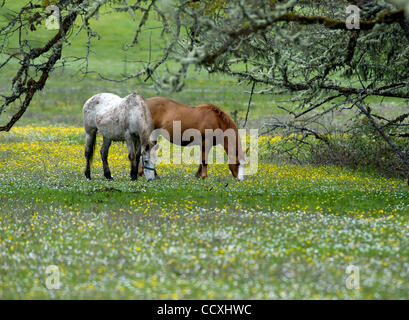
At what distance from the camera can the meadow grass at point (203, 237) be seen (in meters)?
7.20

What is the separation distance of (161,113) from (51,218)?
8.94m

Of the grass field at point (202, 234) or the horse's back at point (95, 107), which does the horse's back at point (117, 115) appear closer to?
the horse's back at point (95, 107)

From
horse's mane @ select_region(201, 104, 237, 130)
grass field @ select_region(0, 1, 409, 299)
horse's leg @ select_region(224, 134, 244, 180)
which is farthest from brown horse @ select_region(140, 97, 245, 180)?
grass field @ select_region(0, 1, 409, 299)

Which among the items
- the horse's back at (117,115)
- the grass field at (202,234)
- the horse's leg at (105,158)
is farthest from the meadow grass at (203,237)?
the horse's back at (117,115)

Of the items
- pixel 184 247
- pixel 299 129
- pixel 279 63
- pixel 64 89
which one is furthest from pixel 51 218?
pixel 64 89

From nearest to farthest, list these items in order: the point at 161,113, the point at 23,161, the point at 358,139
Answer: the point at 161,113, the point at 358,139, the point at 23,161

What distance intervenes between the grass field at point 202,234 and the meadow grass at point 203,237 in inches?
1.1

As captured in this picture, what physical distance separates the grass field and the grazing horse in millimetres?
713

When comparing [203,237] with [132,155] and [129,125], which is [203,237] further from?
[129,125]

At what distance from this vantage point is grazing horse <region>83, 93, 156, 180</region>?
1781cm

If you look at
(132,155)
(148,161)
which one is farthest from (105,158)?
(148,161)

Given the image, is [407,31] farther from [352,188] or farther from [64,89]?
[64,89]

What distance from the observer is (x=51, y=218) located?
11609 mm
